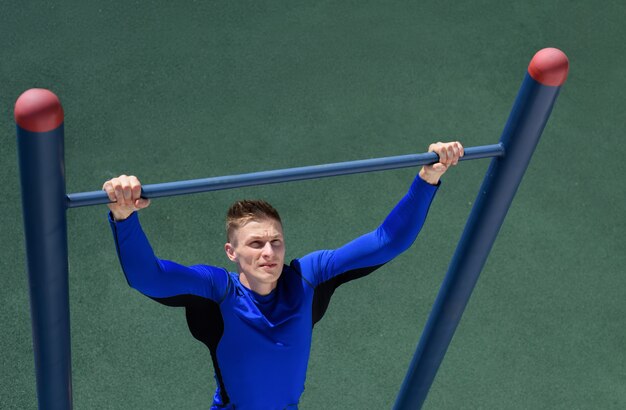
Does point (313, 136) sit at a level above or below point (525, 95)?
above

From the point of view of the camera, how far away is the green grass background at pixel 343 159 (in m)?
3.68

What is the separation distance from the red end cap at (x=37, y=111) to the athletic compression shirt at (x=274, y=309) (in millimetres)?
596

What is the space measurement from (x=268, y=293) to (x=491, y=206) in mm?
598

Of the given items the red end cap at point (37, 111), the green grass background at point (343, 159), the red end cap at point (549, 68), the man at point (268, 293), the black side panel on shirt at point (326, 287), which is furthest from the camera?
the green grass background at point (343, 159)

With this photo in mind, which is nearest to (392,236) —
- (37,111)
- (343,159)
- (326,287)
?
(326,287)

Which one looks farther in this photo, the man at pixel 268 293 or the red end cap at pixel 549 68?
the man at pixel 268 293

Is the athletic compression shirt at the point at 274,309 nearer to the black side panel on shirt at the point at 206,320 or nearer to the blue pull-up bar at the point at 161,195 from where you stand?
the black side panel on shirt at the point at 206,320

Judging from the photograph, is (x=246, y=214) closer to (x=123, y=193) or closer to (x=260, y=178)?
(x=260, y=178)

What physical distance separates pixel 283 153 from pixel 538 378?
4.48 ft

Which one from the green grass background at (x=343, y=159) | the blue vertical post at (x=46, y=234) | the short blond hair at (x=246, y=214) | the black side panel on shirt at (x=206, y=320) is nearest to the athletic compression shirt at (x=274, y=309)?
the black side panel on shirt at (x=206, y=320)

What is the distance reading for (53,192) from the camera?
208 centimetres

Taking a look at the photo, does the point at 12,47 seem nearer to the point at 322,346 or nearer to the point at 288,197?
the point at 288,197

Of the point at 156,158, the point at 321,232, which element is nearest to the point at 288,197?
the point at 321,232

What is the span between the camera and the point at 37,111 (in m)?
1.98
